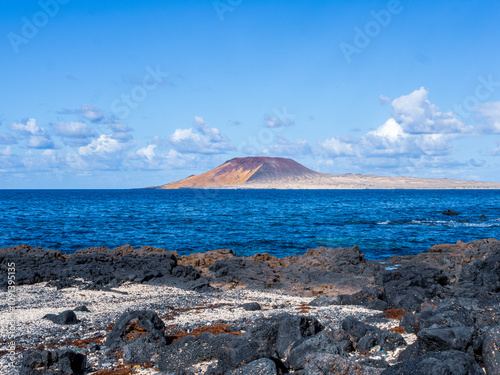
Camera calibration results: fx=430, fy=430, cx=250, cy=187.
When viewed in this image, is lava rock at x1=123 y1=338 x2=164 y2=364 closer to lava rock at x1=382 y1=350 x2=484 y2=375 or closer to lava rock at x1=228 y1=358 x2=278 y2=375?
lava rock at x1=228 y1=358 x2=278 y2=375

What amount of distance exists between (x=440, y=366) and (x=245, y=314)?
26.3 feet

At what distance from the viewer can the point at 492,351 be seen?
675 cm

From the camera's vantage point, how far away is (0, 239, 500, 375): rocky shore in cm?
743

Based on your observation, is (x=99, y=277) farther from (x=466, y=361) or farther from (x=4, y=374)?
(x=466, y=361)

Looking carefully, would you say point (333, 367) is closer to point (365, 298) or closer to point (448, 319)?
point (448, 319)

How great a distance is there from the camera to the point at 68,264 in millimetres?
22469

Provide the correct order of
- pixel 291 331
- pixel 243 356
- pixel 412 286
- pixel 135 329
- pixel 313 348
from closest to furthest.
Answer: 1. pixel 243 356
2. pixel 313 348
3. pixel 291 331
4. pixel 135 329
5. pixel 412 286

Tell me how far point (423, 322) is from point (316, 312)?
465 cm

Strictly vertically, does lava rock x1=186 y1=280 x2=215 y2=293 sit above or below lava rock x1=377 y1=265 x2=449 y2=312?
below

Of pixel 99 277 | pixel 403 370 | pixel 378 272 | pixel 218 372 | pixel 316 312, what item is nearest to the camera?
pixel 403 370

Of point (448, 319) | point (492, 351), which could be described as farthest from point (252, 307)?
point (492, 351)

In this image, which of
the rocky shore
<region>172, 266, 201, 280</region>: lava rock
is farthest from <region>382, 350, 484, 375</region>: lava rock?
<region>172, 266, 201, 280</region>: lava rock

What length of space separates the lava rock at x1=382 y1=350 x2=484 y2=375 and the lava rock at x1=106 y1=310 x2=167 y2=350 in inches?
206

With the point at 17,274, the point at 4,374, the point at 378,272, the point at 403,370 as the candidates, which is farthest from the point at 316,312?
the point at 17,274
